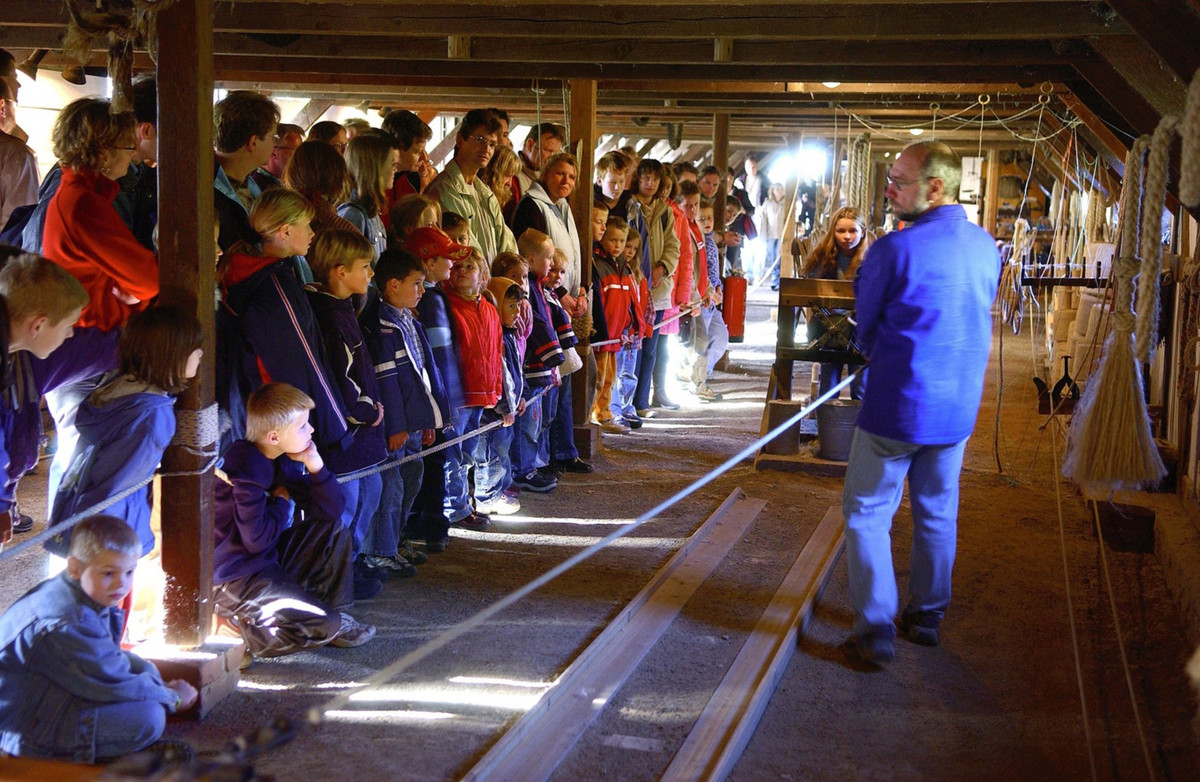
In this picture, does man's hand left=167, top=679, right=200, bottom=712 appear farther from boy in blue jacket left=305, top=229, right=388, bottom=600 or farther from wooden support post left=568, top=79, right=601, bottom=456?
wooden support post left=568, top=79, right=601, bottom=456

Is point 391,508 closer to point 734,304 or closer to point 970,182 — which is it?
point 734,304

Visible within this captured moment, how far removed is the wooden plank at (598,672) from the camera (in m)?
2.99

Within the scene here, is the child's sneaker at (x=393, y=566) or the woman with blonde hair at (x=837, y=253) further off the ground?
the woman with blonde hair at (x=837, y=253)

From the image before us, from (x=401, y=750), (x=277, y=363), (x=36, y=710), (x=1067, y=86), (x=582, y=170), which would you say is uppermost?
(x=1067, y=86)

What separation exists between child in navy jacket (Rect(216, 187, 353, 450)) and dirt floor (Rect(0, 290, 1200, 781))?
96 cm

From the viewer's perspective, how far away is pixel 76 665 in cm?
275

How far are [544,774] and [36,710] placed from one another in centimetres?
127

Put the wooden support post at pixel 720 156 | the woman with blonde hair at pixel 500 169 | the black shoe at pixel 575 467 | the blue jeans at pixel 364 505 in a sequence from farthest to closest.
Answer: the wooden support post at pixel 720 156 → the black shoe at pixel 575 467 → the woman with blonde hair at pixel 500 169 → the blue jeans at pixel 364 505

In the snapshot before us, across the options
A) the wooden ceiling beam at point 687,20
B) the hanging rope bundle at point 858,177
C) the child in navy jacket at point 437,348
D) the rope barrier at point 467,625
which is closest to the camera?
the rope barrier at point 467,625

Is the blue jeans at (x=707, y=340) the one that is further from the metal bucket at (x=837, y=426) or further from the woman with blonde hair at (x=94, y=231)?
the woman with blonde hair at (x=94, y=231)

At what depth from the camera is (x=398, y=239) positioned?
5.09 meters

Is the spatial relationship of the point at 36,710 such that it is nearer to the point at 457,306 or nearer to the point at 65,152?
the point at 65,152

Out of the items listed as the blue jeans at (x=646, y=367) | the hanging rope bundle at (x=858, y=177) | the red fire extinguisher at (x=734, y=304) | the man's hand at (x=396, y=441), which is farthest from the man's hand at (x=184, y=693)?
the red fire extinguisher at (x=734, y=304)

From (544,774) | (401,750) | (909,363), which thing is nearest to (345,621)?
(401,750)
